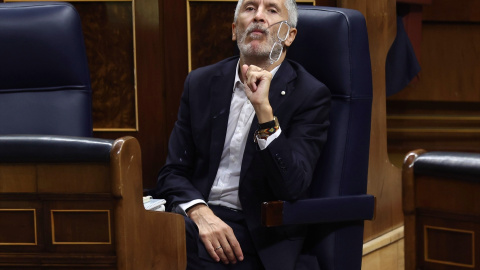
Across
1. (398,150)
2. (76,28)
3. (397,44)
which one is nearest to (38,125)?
(76,28)

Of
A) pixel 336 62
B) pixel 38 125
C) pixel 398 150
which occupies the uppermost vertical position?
pixel 336 62

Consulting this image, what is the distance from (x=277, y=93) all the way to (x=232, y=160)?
0.51ft

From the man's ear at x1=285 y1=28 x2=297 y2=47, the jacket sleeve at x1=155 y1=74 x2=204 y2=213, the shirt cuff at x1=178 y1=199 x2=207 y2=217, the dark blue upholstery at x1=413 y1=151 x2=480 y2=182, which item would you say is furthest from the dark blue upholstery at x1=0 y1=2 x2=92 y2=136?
the dark blue upholstery at x1=413 y1=151 x2=480 y2=182

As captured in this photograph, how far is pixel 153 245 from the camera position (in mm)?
1151

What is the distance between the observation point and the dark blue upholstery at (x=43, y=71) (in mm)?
1616

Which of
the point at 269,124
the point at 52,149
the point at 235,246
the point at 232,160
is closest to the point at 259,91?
the point at 269,124

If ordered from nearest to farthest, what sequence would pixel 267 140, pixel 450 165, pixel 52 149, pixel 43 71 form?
1. pixel 450 165
2. pixel 52 149
3. pixel 267 140
4. pixel 43 71

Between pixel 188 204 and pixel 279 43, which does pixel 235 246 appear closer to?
pixel 188 204

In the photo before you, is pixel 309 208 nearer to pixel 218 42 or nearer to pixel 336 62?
pixel 336 62

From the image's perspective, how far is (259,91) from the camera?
131 centimetres

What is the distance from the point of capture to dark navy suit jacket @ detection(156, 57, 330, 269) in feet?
4.32

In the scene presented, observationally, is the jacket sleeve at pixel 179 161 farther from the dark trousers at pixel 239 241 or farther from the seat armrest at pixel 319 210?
the seat armrest at pixel 319 210

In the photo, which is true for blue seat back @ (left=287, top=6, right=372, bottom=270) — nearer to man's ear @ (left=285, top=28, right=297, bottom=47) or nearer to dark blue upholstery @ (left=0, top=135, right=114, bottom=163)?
man's ear @ (left=285, top=28, right=297, bottom=47)

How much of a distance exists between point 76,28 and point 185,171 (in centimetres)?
41
